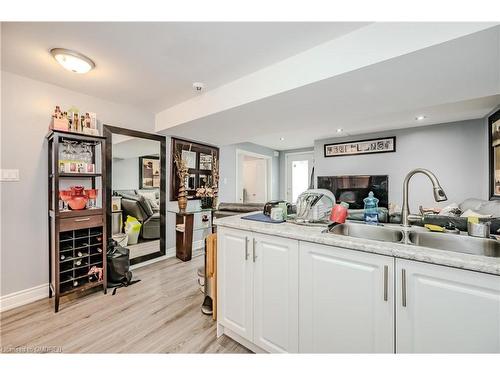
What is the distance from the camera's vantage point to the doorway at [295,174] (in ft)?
21.5

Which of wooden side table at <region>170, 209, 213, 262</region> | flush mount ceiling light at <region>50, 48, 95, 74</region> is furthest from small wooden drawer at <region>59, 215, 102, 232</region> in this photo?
flush mount ceiling light at <region>50, 48, 95, 74</region>

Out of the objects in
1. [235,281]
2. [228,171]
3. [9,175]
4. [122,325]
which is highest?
[228,171]

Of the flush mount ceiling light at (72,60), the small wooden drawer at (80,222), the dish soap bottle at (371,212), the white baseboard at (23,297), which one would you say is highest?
the flush mount ceiling light at (72,60)

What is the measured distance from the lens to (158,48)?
1.65 meters

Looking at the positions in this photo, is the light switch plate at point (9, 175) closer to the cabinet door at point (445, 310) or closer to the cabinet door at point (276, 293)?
the cabinet door at point (276, 293)

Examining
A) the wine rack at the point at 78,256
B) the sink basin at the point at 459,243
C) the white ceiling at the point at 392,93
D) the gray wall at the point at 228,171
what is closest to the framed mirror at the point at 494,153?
the white ceiling at the point at 392,93

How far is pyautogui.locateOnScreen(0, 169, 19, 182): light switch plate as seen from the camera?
1.97 metres

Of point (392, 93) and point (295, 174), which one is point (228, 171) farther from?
point (392, 93)

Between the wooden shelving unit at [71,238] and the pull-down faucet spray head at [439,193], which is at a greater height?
the pull-down faucet spray head at [439,193]

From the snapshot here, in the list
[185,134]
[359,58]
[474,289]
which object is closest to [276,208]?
[474,289]

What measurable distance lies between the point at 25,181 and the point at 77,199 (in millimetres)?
551

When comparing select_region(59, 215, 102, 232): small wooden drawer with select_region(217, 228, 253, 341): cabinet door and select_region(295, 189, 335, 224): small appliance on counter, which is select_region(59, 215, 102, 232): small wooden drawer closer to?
select_region(217, 228, 253, 341): cabinet door

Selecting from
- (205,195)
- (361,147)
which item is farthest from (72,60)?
(361,147)

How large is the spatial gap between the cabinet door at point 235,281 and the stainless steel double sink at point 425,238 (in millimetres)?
583
